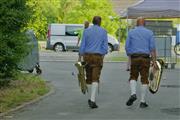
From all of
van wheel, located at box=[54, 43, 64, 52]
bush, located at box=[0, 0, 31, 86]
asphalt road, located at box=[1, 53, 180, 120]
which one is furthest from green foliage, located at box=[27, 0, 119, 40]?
bush, located at box=[0, 0, 31, 86]

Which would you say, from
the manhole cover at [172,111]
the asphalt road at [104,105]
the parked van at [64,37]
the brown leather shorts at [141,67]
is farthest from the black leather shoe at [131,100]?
the parked van at [64,37]

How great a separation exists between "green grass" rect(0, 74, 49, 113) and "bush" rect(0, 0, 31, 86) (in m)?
0.47

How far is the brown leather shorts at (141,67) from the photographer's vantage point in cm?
1131

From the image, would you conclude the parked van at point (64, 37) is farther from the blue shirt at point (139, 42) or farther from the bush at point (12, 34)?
the blue shirt at point (139, 42)

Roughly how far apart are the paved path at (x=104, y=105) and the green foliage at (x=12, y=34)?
1.03 metres

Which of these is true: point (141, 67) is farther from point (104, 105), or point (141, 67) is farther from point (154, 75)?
point (104, 105)

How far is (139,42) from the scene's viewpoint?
11391 mm

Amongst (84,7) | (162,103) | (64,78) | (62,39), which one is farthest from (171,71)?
(84,7)

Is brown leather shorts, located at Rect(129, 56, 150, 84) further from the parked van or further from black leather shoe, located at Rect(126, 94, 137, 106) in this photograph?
the parked van

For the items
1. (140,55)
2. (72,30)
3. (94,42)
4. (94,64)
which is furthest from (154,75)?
(72,30)

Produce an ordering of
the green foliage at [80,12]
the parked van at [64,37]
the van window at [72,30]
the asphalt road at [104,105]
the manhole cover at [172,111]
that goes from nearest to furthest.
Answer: the asphalt road at [104,105]
the manhole cover at [172,111]
the van window at [72,30]
the parked van at [64,37]
the green foliage at [80,12]

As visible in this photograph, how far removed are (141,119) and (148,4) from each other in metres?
16.2

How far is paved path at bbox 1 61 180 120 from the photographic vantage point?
10.2 metres

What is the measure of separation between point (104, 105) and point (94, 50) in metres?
1.11
